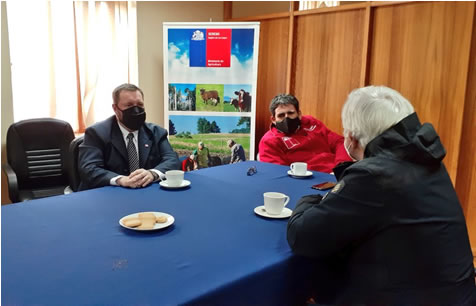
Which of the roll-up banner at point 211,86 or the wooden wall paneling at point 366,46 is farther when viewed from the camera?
the roll-up banner at point 211,86

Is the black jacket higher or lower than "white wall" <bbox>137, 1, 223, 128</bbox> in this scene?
lower

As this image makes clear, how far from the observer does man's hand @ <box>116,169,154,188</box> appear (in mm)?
1743

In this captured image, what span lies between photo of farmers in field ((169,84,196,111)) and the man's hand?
2.23 m

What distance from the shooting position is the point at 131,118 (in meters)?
2.21

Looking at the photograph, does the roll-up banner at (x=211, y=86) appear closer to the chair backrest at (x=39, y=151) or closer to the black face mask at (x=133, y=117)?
the chair backrest at (x=39, y=151)

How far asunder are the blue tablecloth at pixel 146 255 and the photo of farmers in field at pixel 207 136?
237 centimetres

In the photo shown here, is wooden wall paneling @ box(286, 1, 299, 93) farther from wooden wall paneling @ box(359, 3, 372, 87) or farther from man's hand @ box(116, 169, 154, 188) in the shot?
man's hand @ box(116, 169, 154, 188)

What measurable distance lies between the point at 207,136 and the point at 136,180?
225 centimetres

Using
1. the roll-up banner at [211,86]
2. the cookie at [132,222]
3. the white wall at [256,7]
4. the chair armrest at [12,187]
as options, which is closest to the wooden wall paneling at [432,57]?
the roll-up banner at [211,86]

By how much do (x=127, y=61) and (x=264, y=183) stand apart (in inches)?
102

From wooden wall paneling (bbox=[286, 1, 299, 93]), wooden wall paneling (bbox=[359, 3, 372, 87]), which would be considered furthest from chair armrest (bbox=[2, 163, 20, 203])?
wooden wall paneling (bbox=[359, 3, 372, 87])

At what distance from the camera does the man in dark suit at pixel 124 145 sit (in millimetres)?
2102

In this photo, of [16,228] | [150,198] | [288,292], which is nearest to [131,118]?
[150,198]

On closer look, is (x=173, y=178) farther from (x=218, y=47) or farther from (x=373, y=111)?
(x=218, y=47)
